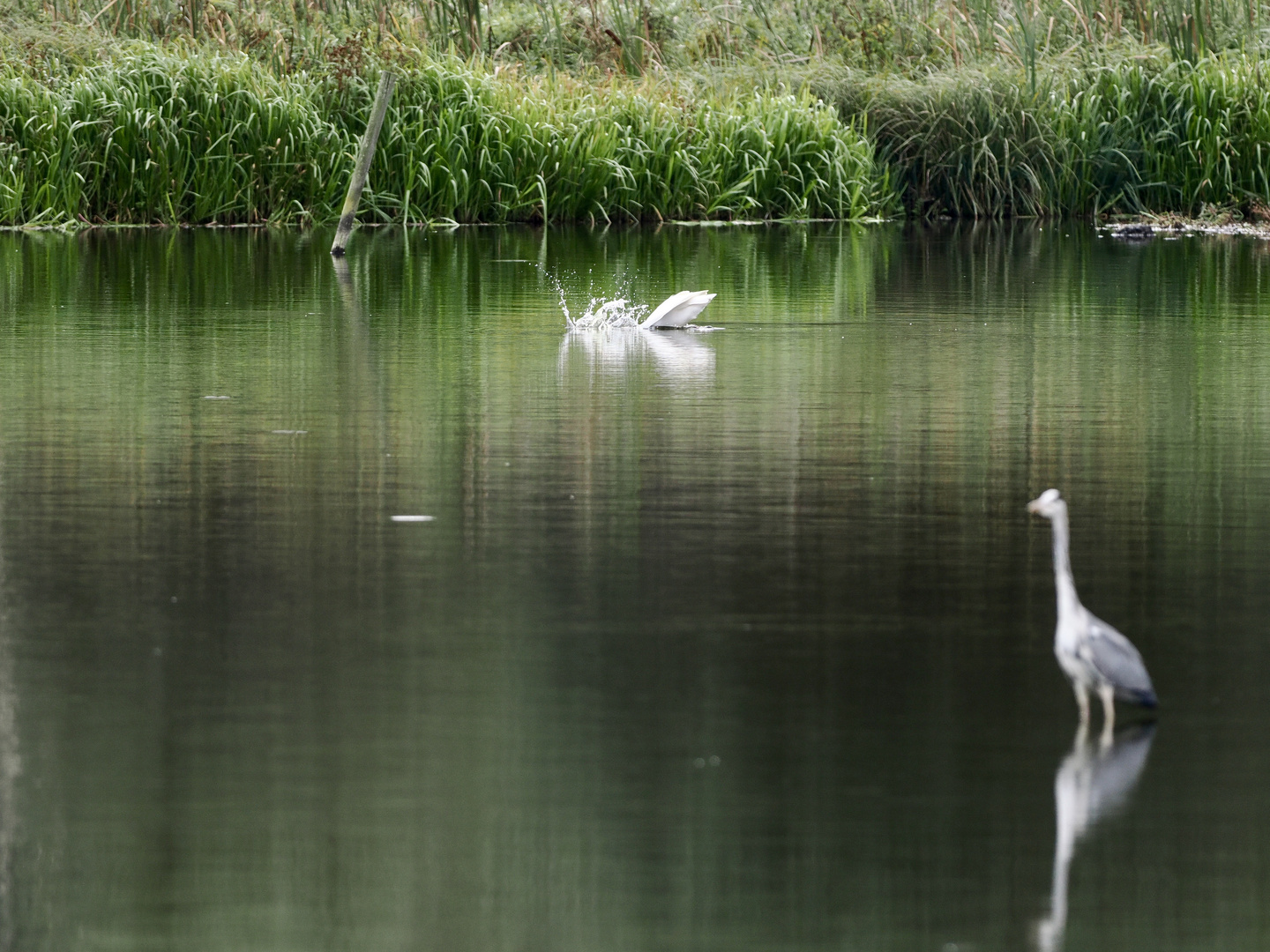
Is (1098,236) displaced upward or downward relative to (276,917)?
upward

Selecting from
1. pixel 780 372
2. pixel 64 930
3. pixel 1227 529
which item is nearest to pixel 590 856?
pixel 64 930

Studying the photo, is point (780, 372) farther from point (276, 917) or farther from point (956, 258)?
point (956, 258)

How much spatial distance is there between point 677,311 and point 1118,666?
10.4m

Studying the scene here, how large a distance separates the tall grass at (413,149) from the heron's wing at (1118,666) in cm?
2157

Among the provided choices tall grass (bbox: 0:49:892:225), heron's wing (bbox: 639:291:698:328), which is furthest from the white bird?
tall grass (bbox: 0:49:892:225)

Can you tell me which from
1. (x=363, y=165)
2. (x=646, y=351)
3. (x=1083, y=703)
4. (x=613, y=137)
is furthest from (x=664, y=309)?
(x=613, y=137)

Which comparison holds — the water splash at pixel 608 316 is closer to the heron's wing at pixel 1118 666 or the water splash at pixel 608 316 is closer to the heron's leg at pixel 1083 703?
the heron's leg at pixel 1083 703

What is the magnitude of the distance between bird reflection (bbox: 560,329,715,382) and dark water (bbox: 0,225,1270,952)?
163 millimetres

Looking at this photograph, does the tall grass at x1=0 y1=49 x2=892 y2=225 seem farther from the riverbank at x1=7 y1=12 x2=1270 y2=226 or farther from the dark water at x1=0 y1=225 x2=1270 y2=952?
the dark water at x1=0 y1=225 x2=1270 y2=952

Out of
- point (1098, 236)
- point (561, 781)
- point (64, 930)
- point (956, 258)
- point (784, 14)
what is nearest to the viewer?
point (64, 930)

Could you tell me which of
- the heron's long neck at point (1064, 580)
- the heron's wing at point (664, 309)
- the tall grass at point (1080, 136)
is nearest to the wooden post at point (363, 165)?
the heron's wing at point (664, 309)

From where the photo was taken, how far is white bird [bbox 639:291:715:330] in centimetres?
1578

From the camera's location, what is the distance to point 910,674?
20.4 feet

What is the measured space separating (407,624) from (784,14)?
30.7 metres
